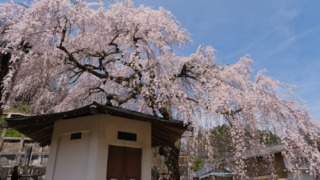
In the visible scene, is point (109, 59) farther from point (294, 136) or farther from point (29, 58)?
point (294, 136)

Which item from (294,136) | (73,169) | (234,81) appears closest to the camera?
(73,169)

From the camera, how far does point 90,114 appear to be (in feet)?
18.0

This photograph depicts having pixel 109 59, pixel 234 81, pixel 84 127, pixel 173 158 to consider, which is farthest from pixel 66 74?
pixel 234 81

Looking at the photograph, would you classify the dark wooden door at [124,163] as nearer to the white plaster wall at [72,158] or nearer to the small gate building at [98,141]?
the small gate building at [98,141]

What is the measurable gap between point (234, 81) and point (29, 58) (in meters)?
5.95

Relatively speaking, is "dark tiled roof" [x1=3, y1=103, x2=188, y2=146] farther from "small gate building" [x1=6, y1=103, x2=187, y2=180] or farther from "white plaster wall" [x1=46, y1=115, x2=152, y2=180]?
"white plaster wall" [x1=46, y1=115, x2=152, y2=180]

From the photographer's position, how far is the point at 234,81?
7.98m

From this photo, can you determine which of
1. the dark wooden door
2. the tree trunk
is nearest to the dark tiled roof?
the dark wooden door

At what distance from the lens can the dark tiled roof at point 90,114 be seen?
5.05 metres

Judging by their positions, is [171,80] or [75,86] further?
[75,86]

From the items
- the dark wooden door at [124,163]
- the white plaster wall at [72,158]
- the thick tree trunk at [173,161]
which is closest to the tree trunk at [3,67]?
the white plaster wall at [72,158]

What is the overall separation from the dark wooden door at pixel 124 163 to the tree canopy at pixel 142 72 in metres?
1.36

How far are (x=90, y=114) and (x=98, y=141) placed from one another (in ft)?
2.22

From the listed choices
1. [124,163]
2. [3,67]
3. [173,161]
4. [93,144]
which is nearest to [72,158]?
[93,144]
